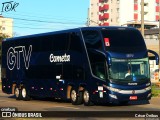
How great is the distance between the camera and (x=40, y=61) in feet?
92.5

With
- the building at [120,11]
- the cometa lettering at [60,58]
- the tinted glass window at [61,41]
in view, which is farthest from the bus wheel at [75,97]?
the building at [120,11]

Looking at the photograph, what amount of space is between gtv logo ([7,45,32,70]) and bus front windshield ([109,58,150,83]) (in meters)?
7.60

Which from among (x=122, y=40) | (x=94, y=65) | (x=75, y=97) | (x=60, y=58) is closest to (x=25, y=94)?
(x=60, y=58)

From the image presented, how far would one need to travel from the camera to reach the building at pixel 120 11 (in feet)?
428

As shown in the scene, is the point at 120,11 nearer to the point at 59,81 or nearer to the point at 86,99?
the point at 59,81

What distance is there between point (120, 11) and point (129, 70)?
4236 inches

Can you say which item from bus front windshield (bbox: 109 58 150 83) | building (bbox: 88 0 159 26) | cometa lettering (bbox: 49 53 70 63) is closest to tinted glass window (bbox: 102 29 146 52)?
bus front windshield (bbox: 109 58 150 83)

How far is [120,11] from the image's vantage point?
13000 centimetres

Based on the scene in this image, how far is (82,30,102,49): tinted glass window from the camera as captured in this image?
77.3ft

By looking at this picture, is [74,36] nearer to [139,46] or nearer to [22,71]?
[139,46]

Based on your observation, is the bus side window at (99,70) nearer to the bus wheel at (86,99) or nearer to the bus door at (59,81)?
the bus wheel at (86,99)

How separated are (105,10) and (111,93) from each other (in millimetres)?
115972

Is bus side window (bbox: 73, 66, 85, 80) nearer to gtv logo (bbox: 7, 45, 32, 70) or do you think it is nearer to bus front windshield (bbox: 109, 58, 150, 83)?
bus front windshield (bbox: 109, 58, 150, 83)

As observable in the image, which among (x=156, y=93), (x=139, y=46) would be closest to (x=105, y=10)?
(x=156, y=93)
